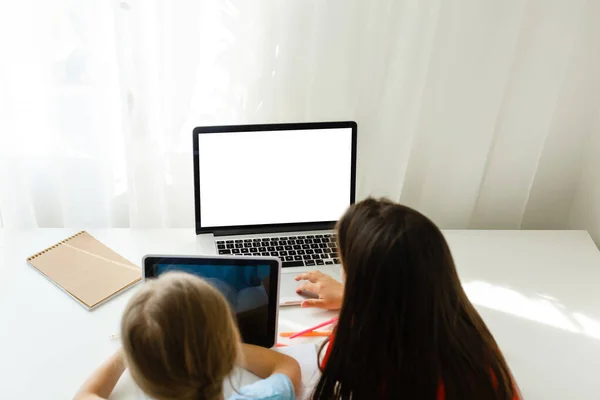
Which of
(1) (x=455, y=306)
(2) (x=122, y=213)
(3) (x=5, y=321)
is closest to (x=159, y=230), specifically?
(2) (x=122, y=213)

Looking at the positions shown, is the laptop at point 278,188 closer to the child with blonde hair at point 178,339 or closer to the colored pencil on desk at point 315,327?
the colored pencil on desk at point 315,327

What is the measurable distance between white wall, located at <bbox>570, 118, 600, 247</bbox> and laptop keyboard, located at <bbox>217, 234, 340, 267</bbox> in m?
0.61

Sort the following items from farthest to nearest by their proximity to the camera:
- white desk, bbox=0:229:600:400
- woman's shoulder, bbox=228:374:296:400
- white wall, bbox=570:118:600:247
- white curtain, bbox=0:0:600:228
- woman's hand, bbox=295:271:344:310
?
white wall, bbox=570:118:600:247 < white curtain, bbox=0:0:600:228 < woman's hand, bbox=295:271:344:310 < white desk, bbox=0:229:600:400 < woman's shoulder, bbox=228:374:296:400

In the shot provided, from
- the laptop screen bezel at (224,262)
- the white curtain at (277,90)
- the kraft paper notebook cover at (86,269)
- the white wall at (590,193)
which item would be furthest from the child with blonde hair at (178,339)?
the white wall at (590,193)

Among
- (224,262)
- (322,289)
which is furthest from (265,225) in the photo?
(224,262)

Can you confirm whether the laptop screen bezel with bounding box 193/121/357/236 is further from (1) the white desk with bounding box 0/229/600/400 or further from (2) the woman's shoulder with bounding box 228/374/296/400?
(2) the woman's shoulder with bounding box 228/374/296/400

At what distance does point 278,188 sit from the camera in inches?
51.9

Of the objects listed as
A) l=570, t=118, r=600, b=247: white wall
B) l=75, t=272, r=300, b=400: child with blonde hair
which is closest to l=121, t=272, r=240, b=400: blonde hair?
l=75, t=272, r=300, b=400: child with blonde hair

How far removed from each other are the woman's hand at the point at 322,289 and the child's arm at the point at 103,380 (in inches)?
13.0

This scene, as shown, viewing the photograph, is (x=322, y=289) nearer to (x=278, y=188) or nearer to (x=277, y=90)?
(x=278, y=188)

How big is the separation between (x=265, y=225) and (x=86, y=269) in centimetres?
35

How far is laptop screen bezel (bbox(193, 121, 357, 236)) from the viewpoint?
4.11 ft

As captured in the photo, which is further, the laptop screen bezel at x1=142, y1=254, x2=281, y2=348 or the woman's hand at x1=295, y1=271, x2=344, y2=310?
the woman's hand at x1=295, y1=271, x2=344, y2=310

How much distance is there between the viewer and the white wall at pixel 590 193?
1483 mm
